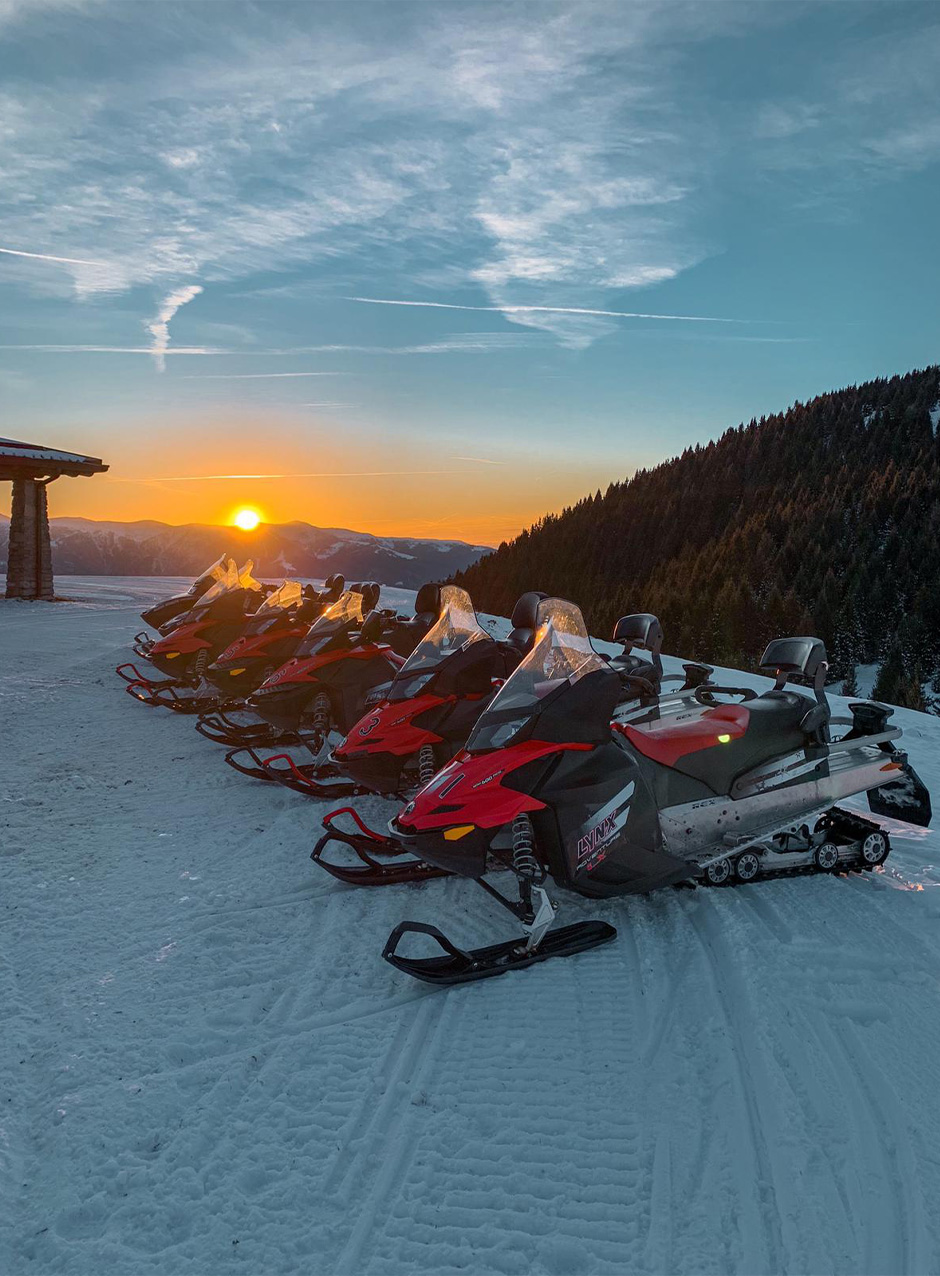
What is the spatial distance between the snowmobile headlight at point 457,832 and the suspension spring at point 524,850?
21 cm

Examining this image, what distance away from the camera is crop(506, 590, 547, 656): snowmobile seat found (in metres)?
6.27

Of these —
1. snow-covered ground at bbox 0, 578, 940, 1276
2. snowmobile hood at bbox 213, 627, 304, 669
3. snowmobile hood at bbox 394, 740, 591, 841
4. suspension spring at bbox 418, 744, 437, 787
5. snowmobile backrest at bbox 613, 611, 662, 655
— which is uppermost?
snowmobile backrest at bbox 613, 611, 662, 655

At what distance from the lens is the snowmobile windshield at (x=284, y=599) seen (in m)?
9.16

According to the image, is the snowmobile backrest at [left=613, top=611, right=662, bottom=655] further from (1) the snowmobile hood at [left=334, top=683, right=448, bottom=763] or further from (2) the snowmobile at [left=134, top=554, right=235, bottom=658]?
(2) the snowmobile at [left=134, top=554, right=235, bottom=658]

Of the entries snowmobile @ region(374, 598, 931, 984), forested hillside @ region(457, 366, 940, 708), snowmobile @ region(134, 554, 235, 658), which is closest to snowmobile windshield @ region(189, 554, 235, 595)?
snowmobile @ region(134, 554, 235, 658)

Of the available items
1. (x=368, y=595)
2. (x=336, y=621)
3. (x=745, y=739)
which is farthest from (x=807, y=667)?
(x=368, y=595)

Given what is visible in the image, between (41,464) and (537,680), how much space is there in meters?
19.2

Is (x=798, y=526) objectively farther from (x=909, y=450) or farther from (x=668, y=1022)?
(x=668, y=1022)

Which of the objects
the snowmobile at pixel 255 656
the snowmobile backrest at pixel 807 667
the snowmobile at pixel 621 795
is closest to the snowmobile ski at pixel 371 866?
the snowmobile at pixel 621 795

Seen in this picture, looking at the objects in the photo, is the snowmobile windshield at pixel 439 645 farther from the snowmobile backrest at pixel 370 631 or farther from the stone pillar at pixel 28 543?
the stone pillar at pixel 28 543

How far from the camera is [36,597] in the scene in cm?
1916

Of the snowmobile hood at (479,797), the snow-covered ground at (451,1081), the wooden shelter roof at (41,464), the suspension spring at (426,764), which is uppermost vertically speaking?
the wooden shelter roof at (41,464)

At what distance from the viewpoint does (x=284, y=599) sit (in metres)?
9.40

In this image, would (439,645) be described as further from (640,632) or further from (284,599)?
(284,599)
